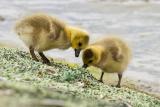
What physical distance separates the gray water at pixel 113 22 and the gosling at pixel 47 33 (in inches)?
122

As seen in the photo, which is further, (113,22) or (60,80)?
(113,22)

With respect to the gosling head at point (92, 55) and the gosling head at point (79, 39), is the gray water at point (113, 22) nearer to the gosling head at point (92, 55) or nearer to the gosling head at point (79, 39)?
the gosling head at point (79, 39)

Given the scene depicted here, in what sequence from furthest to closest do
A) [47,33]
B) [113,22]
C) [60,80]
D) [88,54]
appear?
[113,22] < [47,33] < [88,54] < [60,80]

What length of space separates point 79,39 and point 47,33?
1.47 feet

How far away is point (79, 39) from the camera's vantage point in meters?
7.10

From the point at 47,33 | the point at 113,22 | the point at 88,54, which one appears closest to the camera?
the point at 88,54

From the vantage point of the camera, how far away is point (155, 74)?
1026 cm

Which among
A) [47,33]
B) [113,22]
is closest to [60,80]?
[47,33]

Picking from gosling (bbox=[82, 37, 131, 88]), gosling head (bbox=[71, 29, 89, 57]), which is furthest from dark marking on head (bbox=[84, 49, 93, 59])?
gosling head (bbox=[71, 29, 89, 57])

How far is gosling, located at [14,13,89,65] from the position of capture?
700 cm

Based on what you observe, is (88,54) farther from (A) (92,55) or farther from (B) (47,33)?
(B) (47,33)

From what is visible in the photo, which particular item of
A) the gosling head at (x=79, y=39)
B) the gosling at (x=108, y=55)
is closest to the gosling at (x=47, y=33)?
the gosling head at (x=79, y=39)

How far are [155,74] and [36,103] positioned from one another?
7.07m

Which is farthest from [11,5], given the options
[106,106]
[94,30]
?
[106,106]
